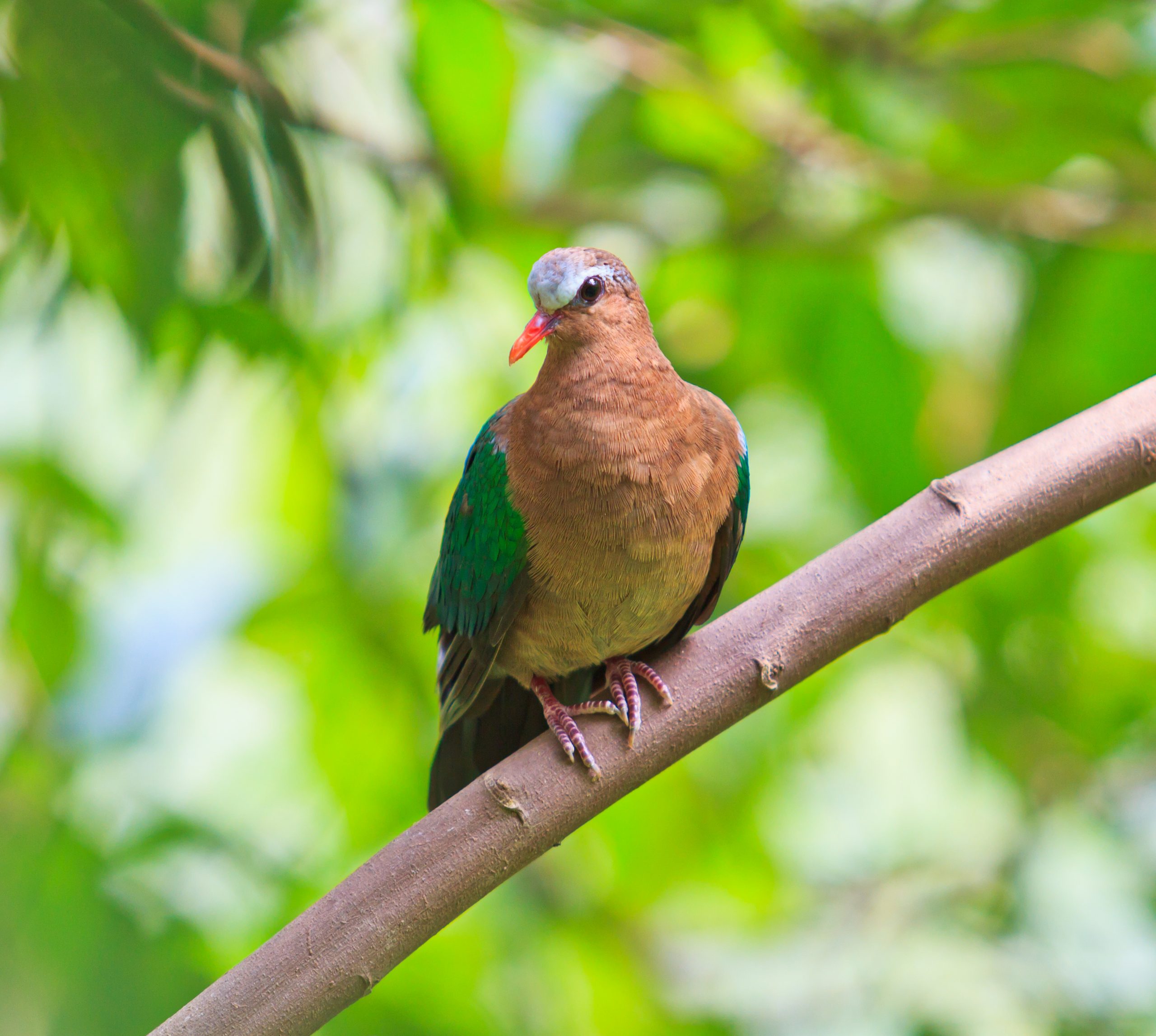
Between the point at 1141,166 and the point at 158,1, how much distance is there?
3.20 m

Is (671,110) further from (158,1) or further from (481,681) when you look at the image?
(158,1)

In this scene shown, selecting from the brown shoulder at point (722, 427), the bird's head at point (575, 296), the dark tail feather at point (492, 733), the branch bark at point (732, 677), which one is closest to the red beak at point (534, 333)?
the bird's head at point (575, 296)

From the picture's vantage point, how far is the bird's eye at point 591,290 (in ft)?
8.34

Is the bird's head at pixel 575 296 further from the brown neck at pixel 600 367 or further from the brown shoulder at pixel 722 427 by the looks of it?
the brown shoulder at pixel 722 427

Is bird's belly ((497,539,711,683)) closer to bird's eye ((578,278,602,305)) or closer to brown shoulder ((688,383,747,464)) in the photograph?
brown shoulder ((688,383,747,464))

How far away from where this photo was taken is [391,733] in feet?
13.4

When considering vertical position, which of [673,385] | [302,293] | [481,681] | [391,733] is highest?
Answer: [302,293]

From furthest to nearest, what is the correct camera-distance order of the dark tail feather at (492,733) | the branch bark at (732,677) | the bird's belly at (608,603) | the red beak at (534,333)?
the dark tail feather at (492,733)
the bird's belly at (608,603)
the red beak at (534,333)
the branch bark at (732,677)

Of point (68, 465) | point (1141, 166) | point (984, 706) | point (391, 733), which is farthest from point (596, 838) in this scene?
point (1141, 166)

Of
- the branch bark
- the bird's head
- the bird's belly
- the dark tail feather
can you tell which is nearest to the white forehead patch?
the bird's head

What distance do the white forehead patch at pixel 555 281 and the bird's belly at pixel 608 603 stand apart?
0.57 m

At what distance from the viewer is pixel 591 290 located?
2.56 meters

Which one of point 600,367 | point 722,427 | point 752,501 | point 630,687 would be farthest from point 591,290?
point 752,501

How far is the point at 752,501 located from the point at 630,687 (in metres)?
2.26
